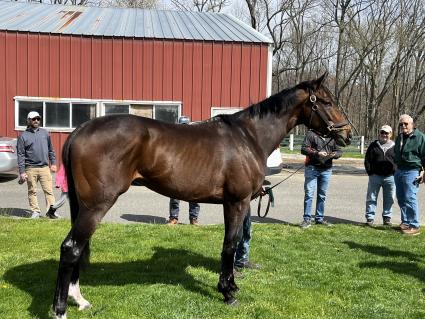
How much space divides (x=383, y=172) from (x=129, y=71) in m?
10.5

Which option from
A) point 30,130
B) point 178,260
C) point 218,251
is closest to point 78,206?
point 178,260

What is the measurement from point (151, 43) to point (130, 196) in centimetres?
713

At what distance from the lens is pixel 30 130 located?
27.1 ft

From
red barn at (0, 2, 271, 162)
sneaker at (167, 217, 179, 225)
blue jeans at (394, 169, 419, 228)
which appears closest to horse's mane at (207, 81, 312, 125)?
sneaker at (167, 217, 179, 225)

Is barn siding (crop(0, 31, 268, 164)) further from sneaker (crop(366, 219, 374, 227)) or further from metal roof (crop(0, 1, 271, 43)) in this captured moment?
sneaker (crop(366, 219, 374, 227))

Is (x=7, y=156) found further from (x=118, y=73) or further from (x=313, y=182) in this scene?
(x=313, y=182)

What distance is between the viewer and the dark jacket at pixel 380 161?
8.47 meters

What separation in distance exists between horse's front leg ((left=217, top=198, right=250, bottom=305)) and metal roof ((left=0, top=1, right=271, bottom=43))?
503 inches

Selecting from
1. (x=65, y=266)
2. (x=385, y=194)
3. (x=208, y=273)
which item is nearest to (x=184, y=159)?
(x=65, y=266)

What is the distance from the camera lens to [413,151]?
25.1 ft

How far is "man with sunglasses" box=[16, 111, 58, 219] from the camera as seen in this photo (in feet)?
26.6

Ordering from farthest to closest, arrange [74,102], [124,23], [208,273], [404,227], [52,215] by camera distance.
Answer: [124,23]
[74,102]
[52,215]
[404,227]
[208,273]

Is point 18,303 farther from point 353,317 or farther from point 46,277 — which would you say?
point 353,317

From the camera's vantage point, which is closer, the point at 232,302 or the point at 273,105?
the point at 232,302
